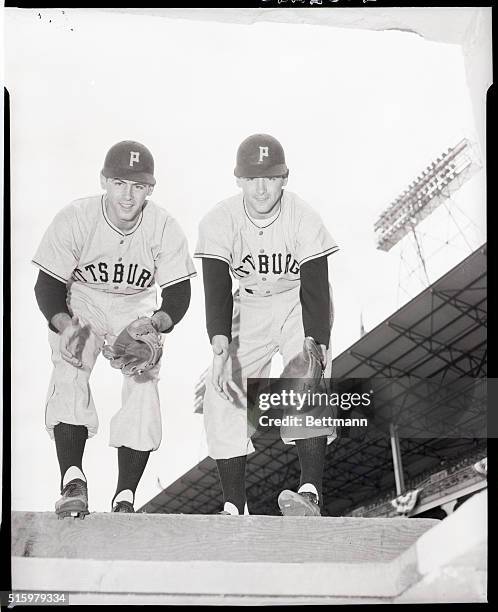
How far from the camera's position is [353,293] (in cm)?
316

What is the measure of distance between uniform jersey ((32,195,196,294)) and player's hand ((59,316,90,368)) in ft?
0.57

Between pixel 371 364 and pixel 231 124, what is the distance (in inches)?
43.4

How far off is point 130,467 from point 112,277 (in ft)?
2.47

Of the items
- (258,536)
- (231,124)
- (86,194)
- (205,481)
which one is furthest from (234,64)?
(258,536)

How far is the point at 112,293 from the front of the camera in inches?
126

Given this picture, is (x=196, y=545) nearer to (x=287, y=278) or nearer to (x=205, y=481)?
(x=205, y=481)

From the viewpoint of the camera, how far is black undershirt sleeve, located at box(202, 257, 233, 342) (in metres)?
3.17

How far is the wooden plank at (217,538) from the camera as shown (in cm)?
302

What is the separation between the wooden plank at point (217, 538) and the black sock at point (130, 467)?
0.38 ft

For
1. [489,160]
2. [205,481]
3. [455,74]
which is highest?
[455,74]

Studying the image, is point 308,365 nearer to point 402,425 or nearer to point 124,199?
point 402,425

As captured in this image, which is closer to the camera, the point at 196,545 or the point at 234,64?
the point at 196,545

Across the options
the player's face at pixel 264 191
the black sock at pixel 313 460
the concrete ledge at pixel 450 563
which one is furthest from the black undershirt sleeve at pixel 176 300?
the concrete ledge at pixel 450 563

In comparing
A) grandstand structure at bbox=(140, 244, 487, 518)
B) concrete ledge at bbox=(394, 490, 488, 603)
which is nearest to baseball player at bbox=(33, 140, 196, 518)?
grandstand structure at bbox=(140, 244, 487, 518)
